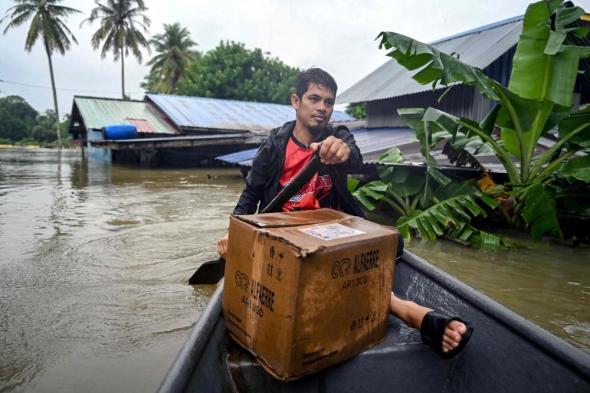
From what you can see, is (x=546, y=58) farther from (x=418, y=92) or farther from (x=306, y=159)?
(x=418, y=92)

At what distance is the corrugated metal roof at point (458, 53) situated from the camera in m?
8.22

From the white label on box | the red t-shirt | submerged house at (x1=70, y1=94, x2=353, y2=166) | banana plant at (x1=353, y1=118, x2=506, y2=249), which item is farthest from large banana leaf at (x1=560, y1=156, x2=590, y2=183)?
submerged house at (x1=70, y1=94, x2=353, y2=166)

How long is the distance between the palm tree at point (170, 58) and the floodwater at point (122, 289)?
24.1 m

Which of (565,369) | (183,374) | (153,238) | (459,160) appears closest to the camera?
(183,374)

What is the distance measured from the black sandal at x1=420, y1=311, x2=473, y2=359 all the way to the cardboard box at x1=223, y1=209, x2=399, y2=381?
0.52ft

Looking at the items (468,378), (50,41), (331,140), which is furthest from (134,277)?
(50,41)

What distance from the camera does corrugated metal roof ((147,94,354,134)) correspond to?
16.6 m

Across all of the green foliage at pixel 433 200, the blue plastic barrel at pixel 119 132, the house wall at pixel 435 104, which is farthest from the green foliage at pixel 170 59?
the green foliage at pixel 433 200

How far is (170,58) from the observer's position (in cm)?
2845

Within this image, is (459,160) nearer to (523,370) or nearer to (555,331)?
(555,331)

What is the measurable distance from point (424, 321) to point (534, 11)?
3.73m

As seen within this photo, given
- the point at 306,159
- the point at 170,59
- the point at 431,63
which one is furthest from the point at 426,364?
the point at 170,59

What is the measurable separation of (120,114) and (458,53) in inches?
544

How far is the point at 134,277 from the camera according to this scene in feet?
11.5
